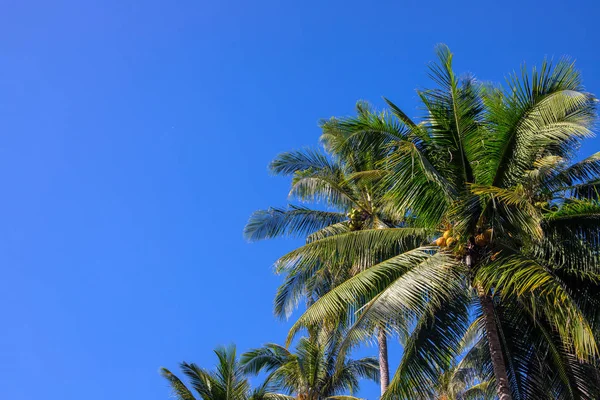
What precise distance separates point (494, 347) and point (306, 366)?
27.9 feet

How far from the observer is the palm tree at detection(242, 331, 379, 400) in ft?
62.0

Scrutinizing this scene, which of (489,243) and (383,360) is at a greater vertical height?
(383,360)

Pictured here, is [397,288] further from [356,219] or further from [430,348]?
[356,219]

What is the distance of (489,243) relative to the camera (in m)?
11.3

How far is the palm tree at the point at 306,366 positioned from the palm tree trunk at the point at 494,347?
22.2 ft

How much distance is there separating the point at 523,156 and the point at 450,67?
6.08 feet

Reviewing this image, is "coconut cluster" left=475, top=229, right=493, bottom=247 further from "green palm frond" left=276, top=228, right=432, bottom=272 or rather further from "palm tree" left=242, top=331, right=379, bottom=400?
"palm tree" left=242, top=331, right=379, bottom=400

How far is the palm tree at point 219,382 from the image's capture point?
1720cm

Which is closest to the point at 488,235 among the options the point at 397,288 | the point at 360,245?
the point at 397,288

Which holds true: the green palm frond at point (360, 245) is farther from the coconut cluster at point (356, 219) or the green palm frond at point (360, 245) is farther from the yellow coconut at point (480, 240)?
the coconut cluster at point (356, 219)

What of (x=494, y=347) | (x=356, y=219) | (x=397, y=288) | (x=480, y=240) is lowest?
(x=494, y=347)

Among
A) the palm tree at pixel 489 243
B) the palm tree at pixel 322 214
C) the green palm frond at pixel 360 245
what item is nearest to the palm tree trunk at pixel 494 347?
the palm tree at pixel 489 243

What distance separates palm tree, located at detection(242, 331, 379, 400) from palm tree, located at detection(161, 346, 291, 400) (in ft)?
2.97

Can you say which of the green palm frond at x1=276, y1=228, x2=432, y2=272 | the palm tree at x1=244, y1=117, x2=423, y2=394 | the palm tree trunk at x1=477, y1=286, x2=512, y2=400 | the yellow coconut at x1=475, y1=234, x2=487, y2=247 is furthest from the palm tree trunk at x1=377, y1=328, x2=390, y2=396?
the yellow coconut at x1=475, y1=234, x2=487, y2=247
